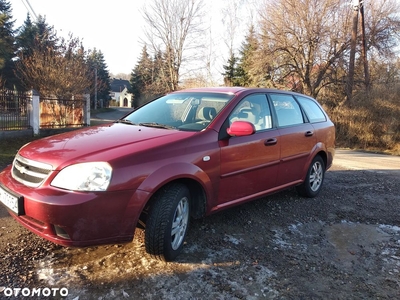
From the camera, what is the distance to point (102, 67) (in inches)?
2452

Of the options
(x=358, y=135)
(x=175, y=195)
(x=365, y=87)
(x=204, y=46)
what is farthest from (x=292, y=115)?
(x=204, y=46)

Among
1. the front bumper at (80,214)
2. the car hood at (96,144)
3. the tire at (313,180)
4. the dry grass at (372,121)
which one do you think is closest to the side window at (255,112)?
the car hood at (96,144)

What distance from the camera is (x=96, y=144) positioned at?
297cm

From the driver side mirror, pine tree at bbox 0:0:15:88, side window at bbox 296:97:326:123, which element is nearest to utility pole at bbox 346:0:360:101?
side window at bbox 296:97:326:123

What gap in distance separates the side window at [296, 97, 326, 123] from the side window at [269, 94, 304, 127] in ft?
0.83

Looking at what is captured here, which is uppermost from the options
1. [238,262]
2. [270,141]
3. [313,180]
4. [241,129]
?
[241,129]

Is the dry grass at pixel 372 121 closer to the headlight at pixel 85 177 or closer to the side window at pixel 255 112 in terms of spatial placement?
the side window at pixel 255 112

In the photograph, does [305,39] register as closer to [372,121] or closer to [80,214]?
[372,121]

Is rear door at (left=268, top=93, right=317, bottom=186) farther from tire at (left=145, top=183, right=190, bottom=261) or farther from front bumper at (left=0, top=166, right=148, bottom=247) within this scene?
front bumper at (left=0, top=166, right=148, bottom=247)

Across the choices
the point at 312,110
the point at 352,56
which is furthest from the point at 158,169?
the point at 352,56

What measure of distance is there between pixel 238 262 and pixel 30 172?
2.06 meters

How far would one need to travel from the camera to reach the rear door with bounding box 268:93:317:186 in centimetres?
444

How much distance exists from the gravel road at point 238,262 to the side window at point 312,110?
65.3 inches

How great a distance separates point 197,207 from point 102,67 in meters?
63.9
